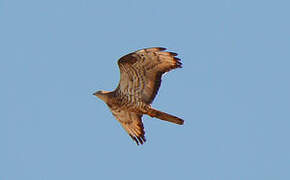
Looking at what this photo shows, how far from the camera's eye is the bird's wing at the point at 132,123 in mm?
18500

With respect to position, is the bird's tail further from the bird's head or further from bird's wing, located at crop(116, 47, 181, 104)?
the bird's head

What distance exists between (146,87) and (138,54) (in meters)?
1.04

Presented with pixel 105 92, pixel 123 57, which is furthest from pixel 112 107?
pixel 123 57

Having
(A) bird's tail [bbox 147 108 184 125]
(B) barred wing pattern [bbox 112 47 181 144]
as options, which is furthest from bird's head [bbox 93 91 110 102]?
(A) bird's tail [bbox 147 108 184 125]

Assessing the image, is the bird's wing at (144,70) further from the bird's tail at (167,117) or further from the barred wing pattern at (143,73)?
the bird's tail at (167,117)

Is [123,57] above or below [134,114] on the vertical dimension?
above

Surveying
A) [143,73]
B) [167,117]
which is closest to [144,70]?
[143,73]

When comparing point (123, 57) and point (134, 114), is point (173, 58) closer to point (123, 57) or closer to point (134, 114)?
point (123, 57)

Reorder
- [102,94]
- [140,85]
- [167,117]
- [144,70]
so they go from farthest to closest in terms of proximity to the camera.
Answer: [102,94]
[140,85]
[144,70]
[167,117]

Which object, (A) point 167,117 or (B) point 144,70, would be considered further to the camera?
(B) point 144,70

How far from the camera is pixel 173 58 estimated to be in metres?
16.9

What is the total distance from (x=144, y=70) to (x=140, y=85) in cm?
48

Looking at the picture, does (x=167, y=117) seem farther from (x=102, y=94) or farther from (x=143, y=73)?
(x=102, y=94)

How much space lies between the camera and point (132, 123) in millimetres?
18625
